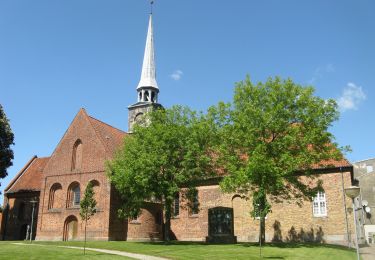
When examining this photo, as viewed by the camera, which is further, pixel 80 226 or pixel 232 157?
pixel 80 226

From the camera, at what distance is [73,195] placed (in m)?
38.6

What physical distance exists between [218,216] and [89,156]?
1465 cm

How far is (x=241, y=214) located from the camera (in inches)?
1432

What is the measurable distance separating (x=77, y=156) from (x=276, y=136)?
22114mm

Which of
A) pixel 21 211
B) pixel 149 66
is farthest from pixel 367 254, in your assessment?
pixel 149 66

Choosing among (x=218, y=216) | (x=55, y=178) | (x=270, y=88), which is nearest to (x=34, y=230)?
(x=55, y=178)

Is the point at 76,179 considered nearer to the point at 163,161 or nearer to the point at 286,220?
the point at 163,161

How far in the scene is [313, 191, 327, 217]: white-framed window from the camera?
32.7m

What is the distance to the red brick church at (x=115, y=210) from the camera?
32.6m

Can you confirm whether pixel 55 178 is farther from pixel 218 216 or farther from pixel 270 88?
pixel 270 88

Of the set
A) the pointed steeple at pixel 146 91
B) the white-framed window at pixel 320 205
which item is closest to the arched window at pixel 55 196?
the pointed steeple at pixel 146 91

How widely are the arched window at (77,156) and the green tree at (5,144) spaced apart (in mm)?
7651

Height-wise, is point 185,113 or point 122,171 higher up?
point 185,113

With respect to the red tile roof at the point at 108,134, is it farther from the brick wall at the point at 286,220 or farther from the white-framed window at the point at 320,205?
the white-framed window at the point at 320,205
